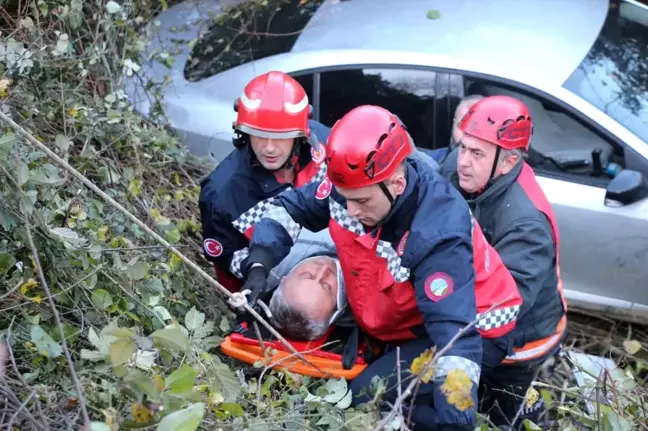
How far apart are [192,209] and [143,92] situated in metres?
0.96

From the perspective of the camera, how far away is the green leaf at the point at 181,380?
2180mm

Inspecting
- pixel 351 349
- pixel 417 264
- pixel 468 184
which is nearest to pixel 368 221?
pixel 417 264

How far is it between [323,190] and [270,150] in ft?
1.69

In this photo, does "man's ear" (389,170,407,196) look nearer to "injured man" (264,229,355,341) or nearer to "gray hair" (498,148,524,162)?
"injured man" (264,229,355,341)

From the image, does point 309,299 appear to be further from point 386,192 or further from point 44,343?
point 44,343

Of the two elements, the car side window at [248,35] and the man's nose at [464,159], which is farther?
the car side window at [248,35]

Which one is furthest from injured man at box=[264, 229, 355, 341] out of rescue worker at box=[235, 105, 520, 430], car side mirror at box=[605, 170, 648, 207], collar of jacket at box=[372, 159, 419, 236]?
car side mirror at box=[605, 170, 648, 207]

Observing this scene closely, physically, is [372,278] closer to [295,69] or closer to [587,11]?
[295,69]

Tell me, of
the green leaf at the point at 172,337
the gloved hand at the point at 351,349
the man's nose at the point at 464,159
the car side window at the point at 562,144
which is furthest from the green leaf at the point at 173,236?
the green leaf at the point at 172,337

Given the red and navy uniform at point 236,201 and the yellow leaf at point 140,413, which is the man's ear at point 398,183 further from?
the yellow leaf at point 140,413

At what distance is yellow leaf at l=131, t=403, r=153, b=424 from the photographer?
2.05m

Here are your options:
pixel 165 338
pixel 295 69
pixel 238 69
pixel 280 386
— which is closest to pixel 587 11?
pixel 295 69

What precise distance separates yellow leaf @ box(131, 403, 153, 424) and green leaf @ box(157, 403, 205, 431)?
0.05 m

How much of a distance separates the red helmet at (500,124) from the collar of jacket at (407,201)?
76cm
